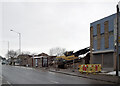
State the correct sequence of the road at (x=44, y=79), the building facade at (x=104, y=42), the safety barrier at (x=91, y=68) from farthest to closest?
the building facade at (x=104, y=42), the safety barrier at (x=91, y=68), the road at (x=44, y=79)

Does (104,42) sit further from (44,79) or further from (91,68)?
(44,79)

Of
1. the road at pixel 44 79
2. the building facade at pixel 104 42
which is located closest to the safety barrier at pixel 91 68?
the road at pixel 44 79

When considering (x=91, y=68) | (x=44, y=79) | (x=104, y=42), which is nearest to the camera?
(x=44, y=79)

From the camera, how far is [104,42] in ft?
102

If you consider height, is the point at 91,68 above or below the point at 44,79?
above

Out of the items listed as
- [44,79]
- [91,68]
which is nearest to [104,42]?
[91,68]

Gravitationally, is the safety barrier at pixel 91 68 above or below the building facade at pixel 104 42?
below

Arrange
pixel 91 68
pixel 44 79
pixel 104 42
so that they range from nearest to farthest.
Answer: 1. pixel 44 79
2. pixel 91 68
3. pixel 104 42

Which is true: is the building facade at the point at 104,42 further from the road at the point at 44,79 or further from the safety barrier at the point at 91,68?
the road at the point at 44,79

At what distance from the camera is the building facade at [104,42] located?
2917cm

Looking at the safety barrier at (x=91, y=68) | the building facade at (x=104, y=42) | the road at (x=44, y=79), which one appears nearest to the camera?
the road at (x=44, y=79)

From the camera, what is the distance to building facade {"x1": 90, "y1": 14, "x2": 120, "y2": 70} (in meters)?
29.2

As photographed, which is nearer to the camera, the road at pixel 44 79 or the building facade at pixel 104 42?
the road at pixel 44 79

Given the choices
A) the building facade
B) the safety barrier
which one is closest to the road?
the safety barrier
